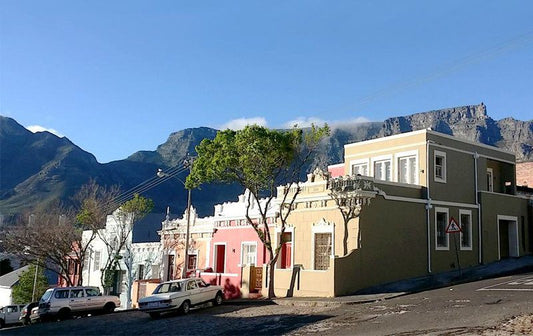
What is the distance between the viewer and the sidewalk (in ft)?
67.3

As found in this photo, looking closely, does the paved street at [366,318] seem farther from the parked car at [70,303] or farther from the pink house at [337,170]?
the pink house at [337,170]

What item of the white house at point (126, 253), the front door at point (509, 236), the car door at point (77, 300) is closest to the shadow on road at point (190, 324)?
the car door at point (77, 300)

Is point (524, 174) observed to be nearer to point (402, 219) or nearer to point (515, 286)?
point (402, 219)

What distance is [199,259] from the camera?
34469 millimetres

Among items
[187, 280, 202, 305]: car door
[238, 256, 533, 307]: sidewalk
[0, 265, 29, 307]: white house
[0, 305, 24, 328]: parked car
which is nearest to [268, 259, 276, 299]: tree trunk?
[238, 256, 533, 307]: sidewalk

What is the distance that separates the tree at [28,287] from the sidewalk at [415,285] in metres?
28.6

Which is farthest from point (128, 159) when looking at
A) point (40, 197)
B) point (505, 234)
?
point (505, 234)

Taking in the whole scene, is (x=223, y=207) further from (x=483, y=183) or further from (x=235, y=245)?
(x=483, y=183)

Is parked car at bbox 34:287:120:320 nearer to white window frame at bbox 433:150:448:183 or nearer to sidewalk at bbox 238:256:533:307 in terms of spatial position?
sidewalk at bbox 238:256:533:307

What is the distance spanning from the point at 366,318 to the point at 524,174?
29.6 meters

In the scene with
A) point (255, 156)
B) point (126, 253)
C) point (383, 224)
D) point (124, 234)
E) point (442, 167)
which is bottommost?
point (126, 253)

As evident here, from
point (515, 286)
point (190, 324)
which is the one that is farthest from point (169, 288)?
point (515, 286)

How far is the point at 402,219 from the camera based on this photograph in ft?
82.4

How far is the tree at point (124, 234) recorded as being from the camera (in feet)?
132
